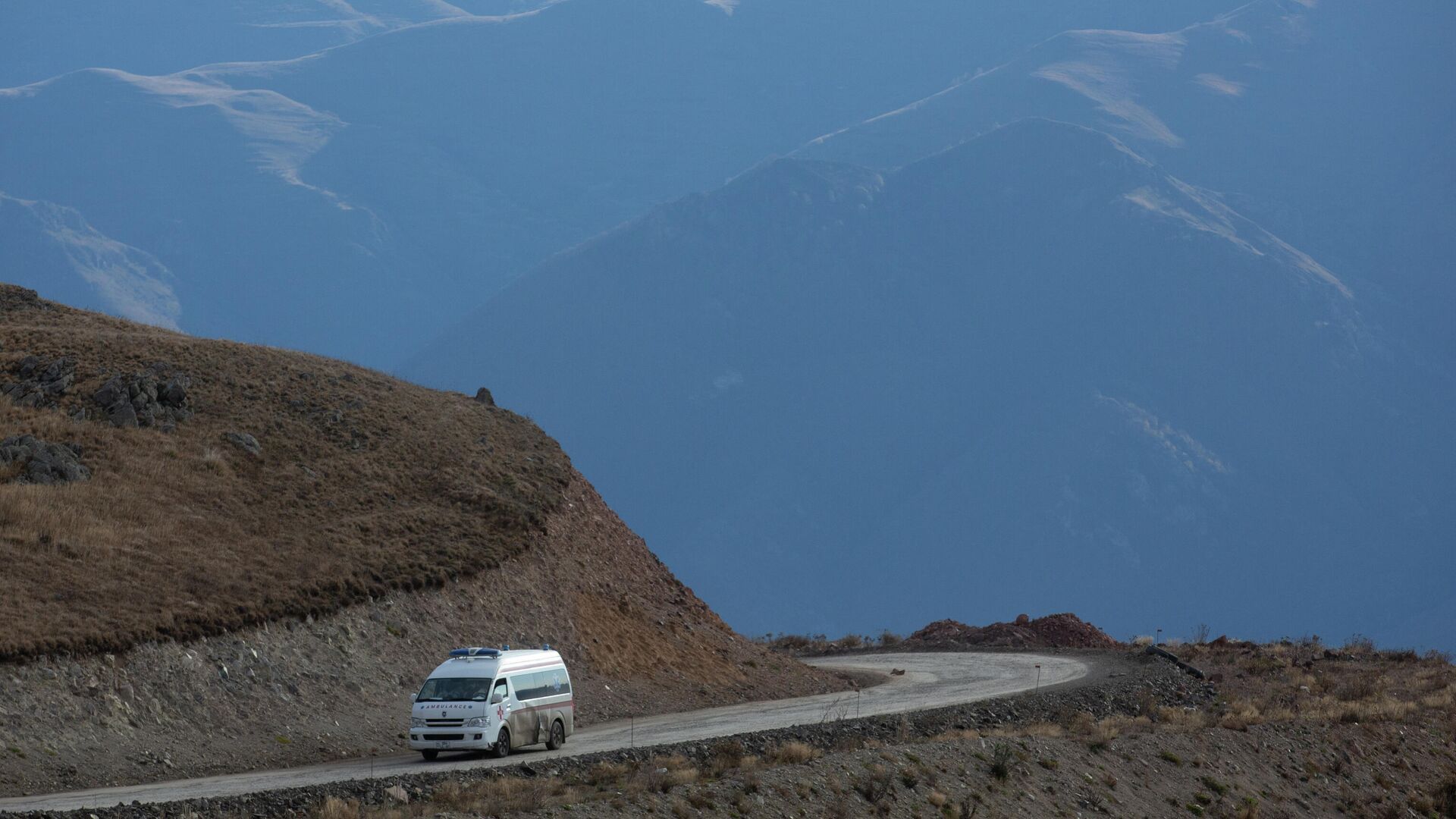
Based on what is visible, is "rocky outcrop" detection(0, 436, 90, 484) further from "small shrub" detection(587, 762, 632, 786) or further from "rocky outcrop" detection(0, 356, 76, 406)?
"small shrub" detection(587, 762, 632, 786)

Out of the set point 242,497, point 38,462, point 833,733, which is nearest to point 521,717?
point 833,733

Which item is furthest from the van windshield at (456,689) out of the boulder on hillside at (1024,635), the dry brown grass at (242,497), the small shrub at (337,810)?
the boulder on hillside at (1024,635)

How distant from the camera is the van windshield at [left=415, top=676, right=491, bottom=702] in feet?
85.8

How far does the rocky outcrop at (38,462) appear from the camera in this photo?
3384cm

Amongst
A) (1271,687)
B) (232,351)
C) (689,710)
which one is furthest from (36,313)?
(1271,687)

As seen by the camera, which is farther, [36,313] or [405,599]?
[36,313]

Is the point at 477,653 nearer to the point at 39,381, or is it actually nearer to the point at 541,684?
the point at 541,684

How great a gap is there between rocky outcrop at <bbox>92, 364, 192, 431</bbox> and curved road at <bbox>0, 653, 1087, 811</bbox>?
1321 centimetres

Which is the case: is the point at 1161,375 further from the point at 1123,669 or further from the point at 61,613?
the point at 61,613

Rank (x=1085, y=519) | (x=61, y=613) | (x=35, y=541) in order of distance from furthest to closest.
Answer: (x=1085, y=519)
(x=35, y=541)
(x=61, y=613)

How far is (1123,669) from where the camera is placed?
4559 centimetres

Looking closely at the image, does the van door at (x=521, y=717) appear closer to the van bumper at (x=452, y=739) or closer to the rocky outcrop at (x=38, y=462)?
the van bumper at (x=452, y=739)

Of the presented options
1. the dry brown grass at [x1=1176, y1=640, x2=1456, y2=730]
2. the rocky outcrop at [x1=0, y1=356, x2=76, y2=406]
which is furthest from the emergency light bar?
the rocky outcrop at [x1=0, y1=356, x2=76, y2=406]

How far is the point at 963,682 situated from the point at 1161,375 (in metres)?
167
